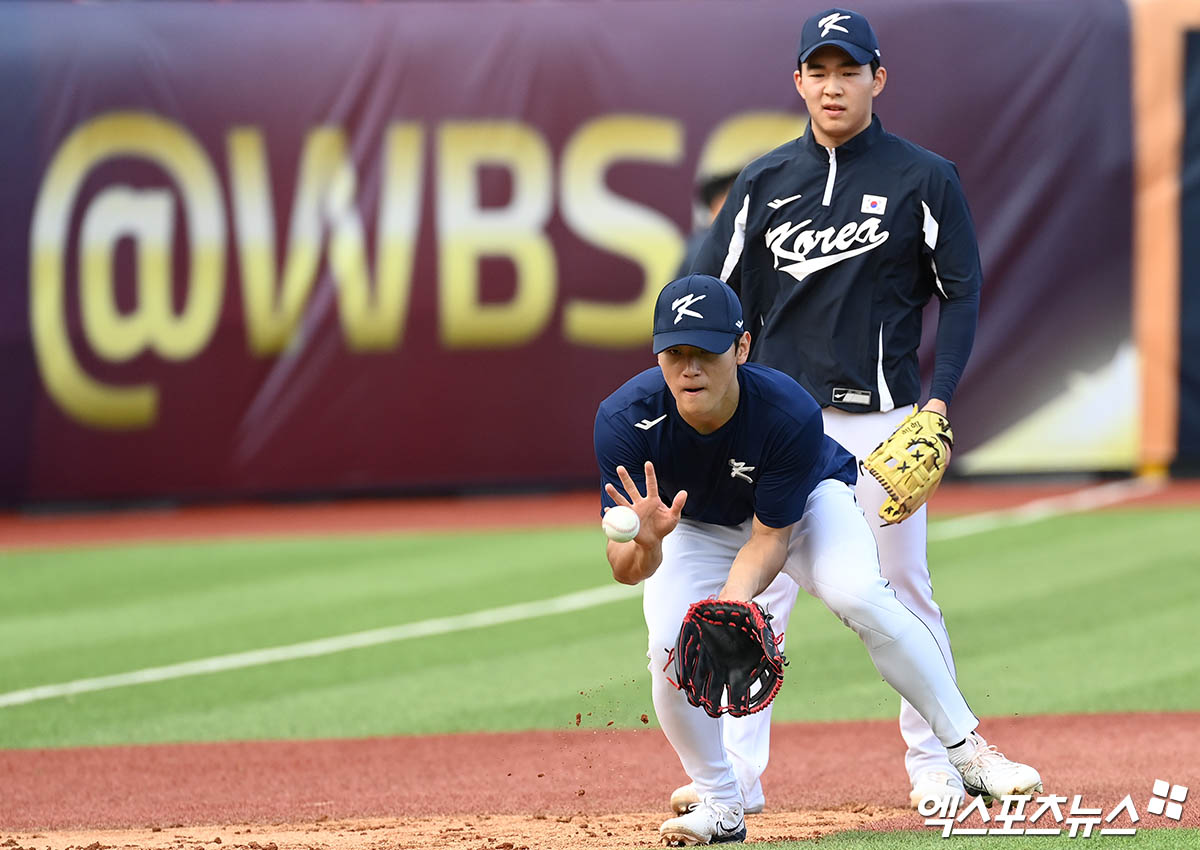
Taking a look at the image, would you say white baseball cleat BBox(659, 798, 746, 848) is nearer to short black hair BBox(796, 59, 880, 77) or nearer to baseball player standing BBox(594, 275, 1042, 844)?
baseball player standing BBox(594, 275, 1042, 844)

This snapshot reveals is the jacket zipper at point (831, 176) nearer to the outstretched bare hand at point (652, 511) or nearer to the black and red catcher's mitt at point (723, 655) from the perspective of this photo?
the outstretched bare hand at point (652, 511)

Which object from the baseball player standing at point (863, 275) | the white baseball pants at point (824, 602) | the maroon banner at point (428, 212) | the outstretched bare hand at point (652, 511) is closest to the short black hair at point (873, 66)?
the baseball player standing at point (863, 275)

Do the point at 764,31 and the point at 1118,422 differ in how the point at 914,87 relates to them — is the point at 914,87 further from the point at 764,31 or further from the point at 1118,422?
the point at 1118,422

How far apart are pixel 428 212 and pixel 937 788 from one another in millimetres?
9011

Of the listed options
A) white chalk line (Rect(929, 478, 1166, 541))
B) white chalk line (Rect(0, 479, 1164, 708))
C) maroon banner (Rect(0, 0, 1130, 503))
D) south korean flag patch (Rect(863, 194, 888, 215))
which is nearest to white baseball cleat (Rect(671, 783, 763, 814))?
south korean flag patch (Rect(863, 194, 888, 215))

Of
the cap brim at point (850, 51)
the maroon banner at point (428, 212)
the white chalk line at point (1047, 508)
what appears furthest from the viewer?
the maroon banner at point (428, 212)

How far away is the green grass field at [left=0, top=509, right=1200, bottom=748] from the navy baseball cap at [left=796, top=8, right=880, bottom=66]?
2.93 meters

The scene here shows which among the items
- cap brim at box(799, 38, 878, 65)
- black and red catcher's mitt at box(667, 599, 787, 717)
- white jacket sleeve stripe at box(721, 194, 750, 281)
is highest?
cap brim at box(799, 38, 878, 65)

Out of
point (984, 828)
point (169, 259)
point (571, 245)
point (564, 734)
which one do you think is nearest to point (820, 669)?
point (564, 734)

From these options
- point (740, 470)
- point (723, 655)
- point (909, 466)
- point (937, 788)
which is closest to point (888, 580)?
point (909, 466)

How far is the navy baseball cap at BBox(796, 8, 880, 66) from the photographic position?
5062mm

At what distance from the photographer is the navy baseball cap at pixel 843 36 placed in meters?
5.06

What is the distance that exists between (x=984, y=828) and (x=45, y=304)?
9.94 m

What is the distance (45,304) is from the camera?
42.8ft
